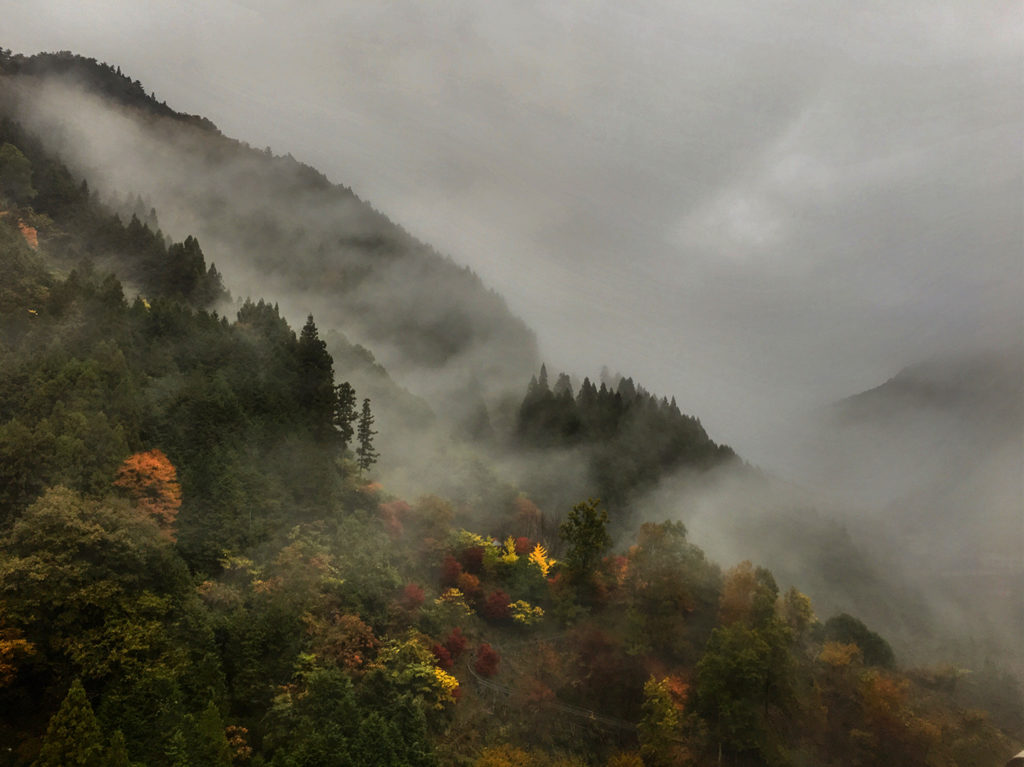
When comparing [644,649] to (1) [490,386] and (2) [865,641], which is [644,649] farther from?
(1) [490,386]

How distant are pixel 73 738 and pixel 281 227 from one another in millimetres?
141112

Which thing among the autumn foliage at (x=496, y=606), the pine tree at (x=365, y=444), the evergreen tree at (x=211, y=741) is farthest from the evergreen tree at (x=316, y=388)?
the evergreen tree at (x=211, y=741)

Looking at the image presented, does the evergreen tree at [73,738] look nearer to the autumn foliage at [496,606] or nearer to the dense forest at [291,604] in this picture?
the dense forest at [291,604]

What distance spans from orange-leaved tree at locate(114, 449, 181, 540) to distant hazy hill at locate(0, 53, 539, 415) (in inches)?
3179

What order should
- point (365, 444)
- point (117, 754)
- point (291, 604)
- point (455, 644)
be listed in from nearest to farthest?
1. point (117, 754)
2. point (291, 604)
3. point (455, 644)
4. point (365, 444)

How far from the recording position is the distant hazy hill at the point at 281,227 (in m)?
122

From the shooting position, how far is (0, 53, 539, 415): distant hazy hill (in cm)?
12244

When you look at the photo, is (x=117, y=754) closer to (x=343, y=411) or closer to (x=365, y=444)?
(x=343, y=411)

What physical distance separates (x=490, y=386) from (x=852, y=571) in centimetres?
9156

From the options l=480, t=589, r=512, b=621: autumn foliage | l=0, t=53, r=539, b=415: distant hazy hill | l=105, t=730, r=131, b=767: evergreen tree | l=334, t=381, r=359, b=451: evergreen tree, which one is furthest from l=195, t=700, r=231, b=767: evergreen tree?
l=0, t=53, r=539, b=415: distant hazy hill

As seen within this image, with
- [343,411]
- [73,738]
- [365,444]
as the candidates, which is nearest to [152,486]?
[73,738]

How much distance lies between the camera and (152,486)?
142ft

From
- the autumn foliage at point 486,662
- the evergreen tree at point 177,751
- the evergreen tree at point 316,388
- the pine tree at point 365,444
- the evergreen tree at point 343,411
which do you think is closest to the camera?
the evergreen tree at point 177,751

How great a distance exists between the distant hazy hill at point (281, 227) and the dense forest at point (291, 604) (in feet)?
162
